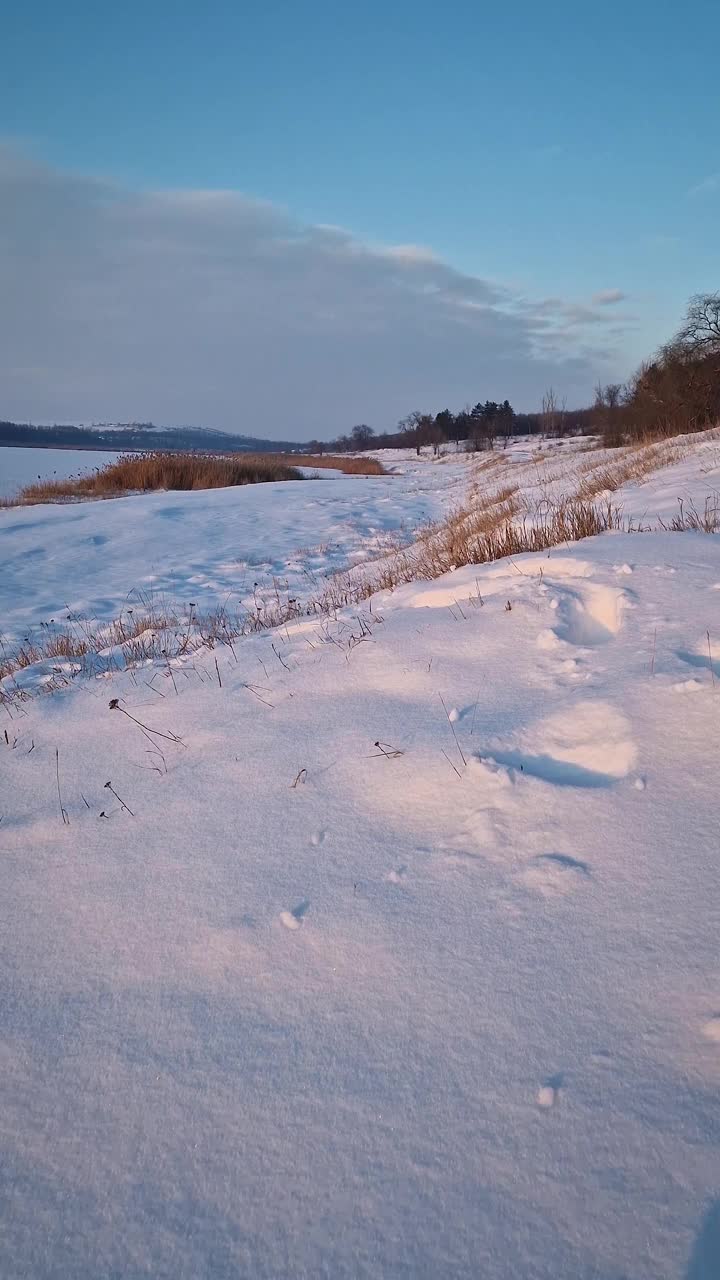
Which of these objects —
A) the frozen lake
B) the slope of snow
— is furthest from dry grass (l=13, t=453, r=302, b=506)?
the slope of snow

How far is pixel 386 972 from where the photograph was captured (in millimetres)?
1618

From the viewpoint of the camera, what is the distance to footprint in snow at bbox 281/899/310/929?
1.80 m

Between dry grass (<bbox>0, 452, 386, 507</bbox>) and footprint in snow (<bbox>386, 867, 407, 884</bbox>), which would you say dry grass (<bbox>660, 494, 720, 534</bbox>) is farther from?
dry grass (<bbox>0, 452, 386, 507</bbox>)

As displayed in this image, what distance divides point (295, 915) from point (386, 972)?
1.12ft

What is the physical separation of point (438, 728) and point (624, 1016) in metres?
1.34

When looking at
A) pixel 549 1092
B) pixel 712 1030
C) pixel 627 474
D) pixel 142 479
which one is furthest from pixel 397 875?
pixel 142 479

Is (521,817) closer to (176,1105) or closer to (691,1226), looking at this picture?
(691,1226)

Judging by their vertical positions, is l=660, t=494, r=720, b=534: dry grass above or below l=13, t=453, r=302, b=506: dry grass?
below

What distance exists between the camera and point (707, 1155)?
3.69ft

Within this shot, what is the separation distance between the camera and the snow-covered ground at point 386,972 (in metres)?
1.13

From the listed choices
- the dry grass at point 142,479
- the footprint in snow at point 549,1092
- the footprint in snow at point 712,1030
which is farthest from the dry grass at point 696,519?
the dry grass at point 142,479

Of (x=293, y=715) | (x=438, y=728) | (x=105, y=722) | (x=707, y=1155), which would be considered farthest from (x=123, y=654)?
(x=707, y=1155)

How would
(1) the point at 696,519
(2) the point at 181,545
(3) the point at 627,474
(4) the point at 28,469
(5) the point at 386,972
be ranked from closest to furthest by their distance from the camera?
(5) the point at 386,972 → (1) the point at 696,519 → (3) the point at 627,474 → (2) the point at 181,545 → (4) the point at 28,469

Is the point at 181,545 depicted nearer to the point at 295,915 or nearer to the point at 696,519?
the point at 696,519
